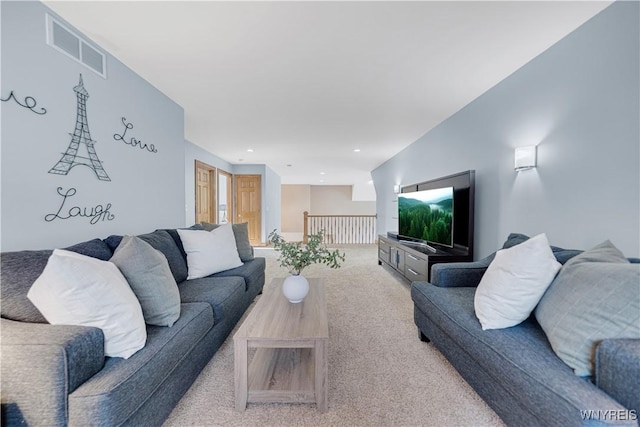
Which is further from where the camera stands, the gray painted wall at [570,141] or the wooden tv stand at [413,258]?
the wooden tv stand at [413,258]

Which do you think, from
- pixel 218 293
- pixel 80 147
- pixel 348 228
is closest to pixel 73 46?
pixel 80 147

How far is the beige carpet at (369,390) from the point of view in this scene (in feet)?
4.77

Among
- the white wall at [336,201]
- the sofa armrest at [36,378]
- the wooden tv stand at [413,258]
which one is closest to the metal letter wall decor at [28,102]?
the sofa armrest at [36,378]

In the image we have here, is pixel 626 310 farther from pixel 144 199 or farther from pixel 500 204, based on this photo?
pixel 144 199

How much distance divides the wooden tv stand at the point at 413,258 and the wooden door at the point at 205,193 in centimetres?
359

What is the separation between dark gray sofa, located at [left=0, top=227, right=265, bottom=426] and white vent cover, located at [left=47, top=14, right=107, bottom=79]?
1286 millimetres

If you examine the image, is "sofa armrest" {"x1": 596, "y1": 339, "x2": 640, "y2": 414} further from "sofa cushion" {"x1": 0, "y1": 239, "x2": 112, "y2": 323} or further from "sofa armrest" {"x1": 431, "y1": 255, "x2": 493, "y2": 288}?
"sofa cushion" {"x1": 0, "y1": 239, "x2": 112, "y2": 323}

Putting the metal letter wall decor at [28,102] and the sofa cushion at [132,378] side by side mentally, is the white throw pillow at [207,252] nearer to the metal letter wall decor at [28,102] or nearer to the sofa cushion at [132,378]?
the sofa cushion at [132,378]

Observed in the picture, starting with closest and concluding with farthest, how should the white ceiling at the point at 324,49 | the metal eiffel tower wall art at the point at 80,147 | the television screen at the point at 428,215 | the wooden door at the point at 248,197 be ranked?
the white ceiling at the point at 324,49
the metal eiffel tower wall art at the point at 80,147
the television screen at the point at 428,215
the wooden door at the point at 248,197

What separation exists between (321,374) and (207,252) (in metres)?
1.68

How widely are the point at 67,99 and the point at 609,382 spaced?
318cm

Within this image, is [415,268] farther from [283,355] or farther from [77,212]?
[77,212]

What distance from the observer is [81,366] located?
3.43 ft

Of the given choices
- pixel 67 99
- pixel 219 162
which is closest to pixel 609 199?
pixel 67 99
